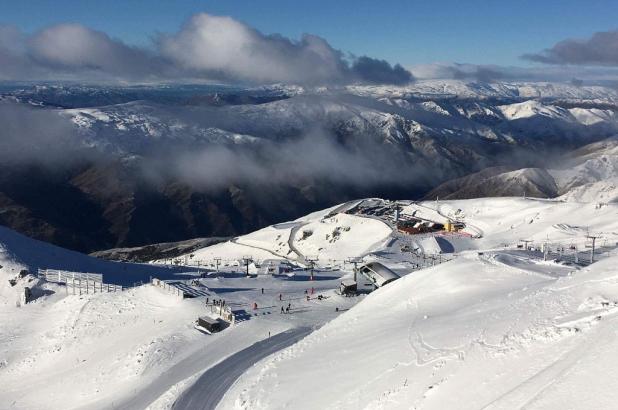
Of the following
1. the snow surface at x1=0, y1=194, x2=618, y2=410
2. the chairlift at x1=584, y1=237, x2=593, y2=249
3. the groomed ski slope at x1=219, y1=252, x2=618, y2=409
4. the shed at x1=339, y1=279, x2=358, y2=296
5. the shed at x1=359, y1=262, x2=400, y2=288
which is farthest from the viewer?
the chairlift at x1=584, y1=237, x2=593, y2=249

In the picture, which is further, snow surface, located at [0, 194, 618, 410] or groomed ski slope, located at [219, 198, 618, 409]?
snow surface, located at [0, 194, 618, 410]

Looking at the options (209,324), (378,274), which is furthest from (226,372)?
(378,274)

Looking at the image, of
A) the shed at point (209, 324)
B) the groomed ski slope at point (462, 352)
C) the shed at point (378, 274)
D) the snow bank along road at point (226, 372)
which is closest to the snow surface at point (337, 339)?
the groomed ski slope at point (462, 352)

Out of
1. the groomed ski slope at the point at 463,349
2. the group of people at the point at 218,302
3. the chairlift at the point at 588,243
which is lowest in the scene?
the chairlift at the point at 588,243

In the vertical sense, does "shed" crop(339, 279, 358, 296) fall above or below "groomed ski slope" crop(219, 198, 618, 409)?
below

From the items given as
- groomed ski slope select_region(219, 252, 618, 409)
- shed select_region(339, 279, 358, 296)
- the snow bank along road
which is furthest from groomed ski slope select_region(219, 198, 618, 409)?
shed select_region(339, 279, 358, 296)

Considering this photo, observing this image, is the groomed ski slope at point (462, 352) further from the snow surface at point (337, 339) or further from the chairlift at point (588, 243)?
the chairlift at point (588, 243)

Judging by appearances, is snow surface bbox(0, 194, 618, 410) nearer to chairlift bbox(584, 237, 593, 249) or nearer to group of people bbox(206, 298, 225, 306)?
group of people bbox(206, 298, 225, 306)
